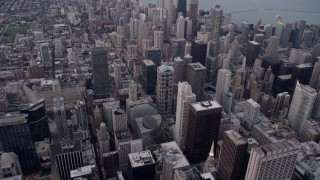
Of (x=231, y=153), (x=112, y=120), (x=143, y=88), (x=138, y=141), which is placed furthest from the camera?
(x=143, y=88)

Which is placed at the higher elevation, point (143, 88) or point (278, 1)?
point (278, 1)

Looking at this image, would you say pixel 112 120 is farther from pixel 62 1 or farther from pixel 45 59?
pixel 62 1

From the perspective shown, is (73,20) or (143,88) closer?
(143,88)

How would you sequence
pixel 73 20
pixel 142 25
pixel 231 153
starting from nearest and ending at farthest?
pixel 231 153 < pixel 142 25 < pixel 73 20

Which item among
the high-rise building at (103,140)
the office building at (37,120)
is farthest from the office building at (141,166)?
the office building at (37,120)

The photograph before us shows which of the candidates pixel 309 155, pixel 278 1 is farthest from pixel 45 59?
pixel 278 1

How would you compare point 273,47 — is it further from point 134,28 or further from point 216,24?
point 134,28
